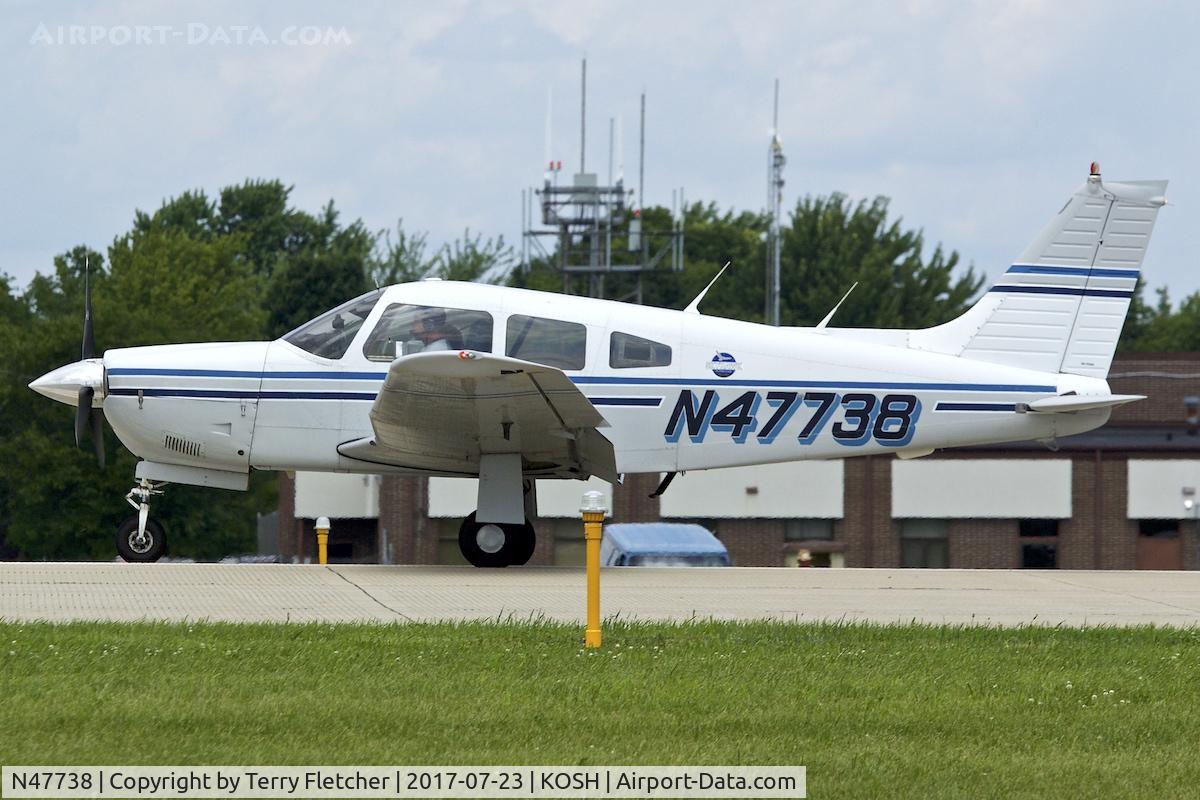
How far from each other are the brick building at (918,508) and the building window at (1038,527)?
0.08ft

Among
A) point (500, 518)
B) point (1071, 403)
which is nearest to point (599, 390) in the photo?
point (500, 518)

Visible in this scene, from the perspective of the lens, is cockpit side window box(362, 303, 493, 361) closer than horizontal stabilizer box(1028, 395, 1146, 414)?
Yes

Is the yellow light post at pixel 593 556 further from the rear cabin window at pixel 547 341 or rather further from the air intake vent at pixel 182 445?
the air intake vent at pixel 182 445

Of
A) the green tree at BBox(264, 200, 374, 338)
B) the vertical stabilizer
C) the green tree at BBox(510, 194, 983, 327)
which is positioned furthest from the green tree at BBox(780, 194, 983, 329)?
the vertical stabilizer

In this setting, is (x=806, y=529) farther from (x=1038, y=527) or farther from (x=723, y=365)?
(x=723, y=365)

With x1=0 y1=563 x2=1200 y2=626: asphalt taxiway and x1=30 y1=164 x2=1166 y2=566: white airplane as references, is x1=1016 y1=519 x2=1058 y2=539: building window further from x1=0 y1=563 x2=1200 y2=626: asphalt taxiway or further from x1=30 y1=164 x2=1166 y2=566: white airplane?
x1=30 y1=164 x2=1166 y2=566: white airplane

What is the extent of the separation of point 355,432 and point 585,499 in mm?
5551

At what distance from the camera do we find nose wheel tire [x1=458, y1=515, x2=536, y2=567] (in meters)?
13.9

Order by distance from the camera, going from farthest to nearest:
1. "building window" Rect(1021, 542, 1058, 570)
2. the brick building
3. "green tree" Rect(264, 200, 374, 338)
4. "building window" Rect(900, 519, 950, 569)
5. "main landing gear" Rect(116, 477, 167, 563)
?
"green tree" Rect(264, 200, 374, 338), "building window" Rect(1021, 542, 1058, 570), "building window" Rect(900, 519, 950, 569), the brick building, "main landing gear" Rect(116, 477, 167, 563)

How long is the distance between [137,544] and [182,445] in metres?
1.00

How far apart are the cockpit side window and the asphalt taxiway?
185 centimetres

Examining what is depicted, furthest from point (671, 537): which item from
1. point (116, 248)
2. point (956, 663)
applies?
point (116, 248)

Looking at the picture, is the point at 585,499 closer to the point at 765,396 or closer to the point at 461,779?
the point at 461,779

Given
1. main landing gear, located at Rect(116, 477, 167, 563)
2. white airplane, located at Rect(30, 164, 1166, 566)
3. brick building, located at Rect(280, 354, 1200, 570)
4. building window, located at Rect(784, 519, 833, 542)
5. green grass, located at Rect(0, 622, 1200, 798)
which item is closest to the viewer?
green grass, located at Rect(0, 622, 1200, 798)
